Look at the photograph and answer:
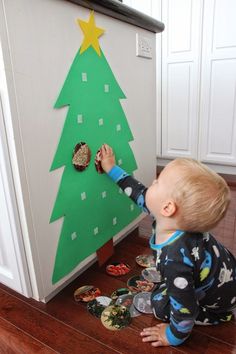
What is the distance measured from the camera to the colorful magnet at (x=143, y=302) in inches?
30.8

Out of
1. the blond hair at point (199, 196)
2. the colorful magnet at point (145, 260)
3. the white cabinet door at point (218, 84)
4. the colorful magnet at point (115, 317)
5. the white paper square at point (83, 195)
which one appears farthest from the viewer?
the white cabinet door at point (218, 84)

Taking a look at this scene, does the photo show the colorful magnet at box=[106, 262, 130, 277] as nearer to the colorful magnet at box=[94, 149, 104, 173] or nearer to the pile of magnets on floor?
the pile of magnets on floor

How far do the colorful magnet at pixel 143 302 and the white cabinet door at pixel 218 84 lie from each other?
1.28m

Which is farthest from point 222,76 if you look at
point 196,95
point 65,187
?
point 65,187

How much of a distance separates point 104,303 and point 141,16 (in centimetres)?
91

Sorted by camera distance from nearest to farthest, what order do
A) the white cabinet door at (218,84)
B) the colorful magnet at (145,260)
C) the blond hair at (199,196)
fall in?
the blond hair at (199,196) < the colorful magnet at (145,260) < the white cabinet door at (218,84)

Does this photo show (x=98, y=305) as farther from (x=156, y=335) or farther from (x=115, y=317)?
(x=156, y=335)

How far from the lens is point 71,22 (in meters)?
0.72

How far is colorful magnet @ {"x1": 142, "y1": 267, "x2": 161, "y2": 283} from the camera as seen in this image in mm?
893

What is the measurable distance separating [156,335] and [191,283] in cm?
18

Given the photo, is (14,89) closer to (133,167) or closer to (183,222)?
Result: (183,222)

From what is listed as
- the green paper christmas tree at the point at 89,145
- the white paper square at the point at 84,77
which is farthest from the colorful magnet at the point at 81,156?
the white paper square at the point at 84,77

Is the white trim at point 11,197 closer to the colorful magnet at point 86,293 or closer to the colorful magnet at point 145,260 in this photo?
the colorful magnet at point 86,293

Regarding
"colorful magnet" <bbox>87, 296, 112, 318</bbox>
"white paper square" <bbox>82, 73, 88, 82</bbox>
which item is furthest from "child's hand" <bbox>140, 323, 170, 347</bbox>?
"white paper square" <bbox>82, 73, 88, 82</bbox>
